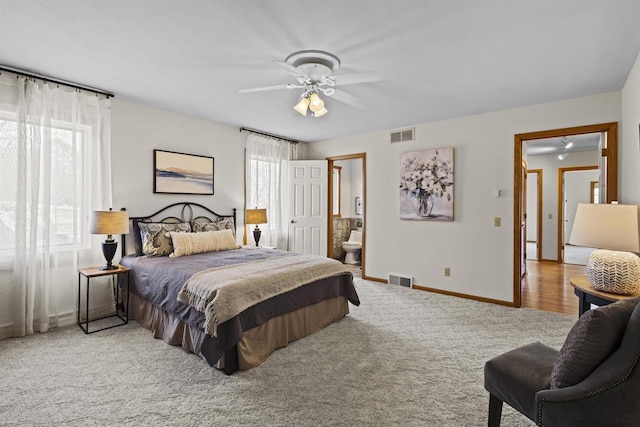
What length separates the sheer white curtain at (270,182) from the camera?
17.4ft

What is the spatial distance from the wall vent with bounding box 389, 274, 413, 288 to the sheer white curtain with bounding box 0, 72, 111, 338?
4.03m

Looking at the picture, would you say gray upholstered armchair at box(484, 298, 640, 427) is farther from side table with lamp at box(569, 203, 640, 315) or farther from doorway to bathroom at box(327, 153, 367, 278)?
doorway to bathroom at box(327, 153, 367, 278)

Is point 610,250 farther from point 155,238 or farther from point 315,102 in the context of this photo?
point 155,238

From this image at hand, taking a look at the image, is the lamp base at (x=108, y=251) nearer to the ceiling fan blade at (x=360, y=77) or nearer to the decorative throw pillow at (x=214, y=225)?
the decorative throw pillow at (x=214, y=225)

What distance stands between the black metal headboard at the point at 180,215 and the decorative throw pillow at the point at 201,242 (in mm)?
513

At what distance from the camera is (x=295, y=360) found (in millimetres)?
2662

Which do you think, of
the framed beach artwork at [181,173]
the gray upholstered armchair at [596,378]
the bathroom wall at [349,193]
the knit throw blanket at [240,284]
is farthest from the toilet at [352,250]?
A: the gray upholstered armchair at [596,378]

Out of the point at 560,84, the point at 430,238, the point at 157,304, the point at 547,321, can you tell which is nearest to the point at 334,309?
the point at 157,304

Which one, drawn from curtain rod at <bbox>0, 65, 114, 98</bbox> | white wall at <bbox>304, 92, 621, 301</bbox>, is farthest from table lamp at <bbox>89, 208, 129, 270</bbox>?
white wall at <bbox>304, 92, 621, 301</bbox>

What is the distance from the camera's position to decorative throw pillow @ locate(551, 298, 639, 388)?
4.00ft

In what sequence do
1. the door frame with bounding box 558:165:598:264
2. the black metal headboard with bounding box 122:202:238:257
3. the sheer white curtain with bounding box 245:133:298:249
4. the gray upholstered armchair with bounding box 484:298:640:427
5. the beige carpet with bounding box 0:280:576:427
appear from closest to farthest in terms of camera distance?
the gray upholstered armchair with bounding box 484:298:640:427 → the beige carpet with bounding box 0:280:576:427 → the black metal headboard with bounding box 122:202:238:257 → the sheer white curtain with bounding box 245:133:298:249 → the door frame with bounding box 558:165:598:264

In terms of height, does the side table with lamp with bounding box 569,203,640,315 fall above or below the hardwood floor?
→ above

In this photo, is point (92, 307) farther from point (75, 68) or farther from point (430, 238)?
point (430, 238)

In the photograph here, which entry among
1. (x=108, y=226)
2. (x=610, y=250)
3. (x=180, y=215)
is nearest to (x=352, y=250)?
(x=180, y=215)
